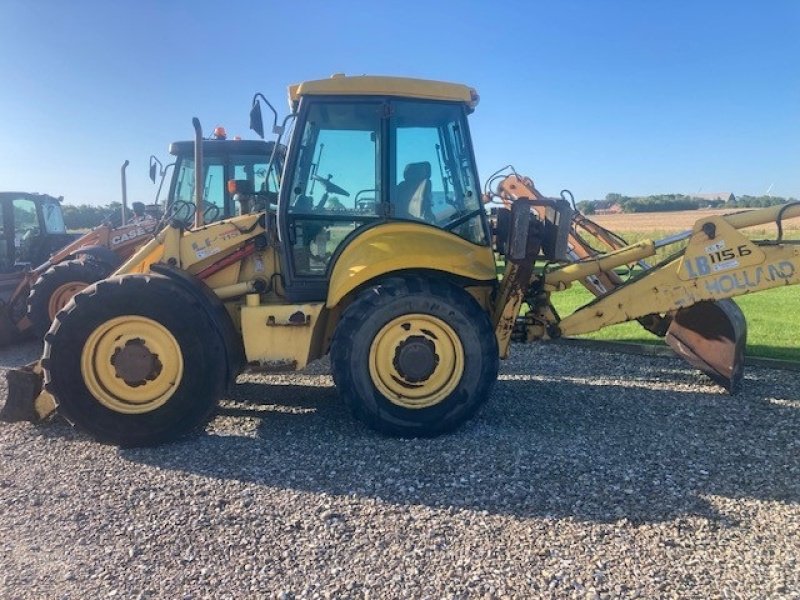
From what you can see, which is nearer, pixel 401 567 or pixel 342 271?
pixel 401 567

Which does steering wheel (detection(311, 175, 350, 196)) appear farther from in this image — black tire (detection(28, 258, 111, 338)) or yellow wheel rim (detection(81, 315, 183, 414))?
black tire (detection(28, 258, 111, 338))

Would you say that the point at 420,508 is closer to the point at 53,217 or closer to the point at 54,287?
the point at 54,287

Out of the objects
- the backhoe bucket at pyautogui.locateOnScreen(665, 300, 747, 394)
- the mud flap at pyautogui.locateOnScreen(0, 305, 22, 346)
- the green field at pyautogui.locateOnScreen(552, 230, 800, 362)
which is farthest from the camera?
the mud flap at pyautogui.locateOnScreen(0, 305, 22, 346)

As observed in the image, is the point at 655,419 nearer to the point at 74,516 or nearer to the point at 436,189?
the point at 436,189

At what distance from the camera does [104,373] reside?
16.7 feet

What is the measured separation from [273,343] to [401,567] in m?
2.45

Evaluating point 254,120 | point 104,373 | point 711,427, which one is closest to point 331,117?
point 254,120

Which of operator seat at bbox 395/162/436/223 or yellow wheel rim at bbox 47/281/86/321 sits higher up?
operator seat at bbox 395/162/436/223

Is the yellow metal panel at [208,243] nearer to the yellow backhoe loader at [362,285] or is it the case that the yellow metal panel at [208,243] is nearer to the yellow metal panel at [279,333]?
the yellow backhoe loader at [362,285]

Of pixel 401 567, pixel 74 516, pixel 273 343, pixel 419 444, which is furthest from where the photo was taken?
pixel 273 343

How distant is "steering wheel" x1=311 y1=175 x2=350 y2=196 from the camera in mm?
5469

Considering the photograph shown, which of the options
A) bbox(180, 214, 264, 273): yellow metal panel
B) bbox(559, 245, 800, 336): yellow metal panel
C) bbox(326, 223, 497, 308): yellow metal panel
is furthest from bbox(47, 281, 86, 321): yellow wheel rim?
bbox(559, 245, 800, 336): yellow metal panel

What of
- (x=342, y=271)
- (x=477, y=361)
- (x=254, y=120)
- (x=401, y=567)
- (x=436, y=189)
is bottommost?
(x=401, y=567)

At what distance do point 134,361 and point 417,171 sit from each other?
8.57 feet
